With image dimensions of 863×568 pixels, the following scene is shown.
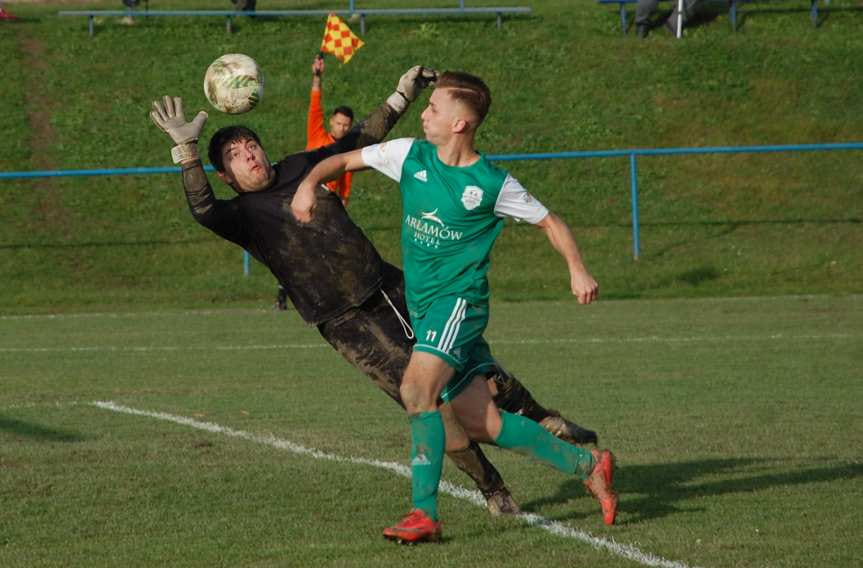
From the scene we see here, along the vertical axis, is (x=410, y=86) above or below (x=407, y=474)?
above

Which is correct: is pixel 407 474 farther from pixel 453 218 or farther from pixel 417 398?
pixel 453 218

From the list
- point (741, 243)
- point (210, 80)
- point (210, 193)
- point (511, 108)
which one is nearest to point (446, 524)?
point (210, 193)

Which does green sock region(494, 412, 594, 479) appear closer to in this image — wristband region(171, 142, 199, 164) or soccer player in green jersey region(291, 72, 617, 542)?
soccer player in green jersey region(291, 72, 617, 542)

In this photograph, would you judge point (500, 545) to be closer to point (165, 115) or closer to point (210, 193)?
point (210, 193)

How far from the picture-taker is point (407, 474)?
24.2ft

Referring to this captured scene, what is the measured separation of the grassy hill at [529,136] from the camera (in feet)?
66.1

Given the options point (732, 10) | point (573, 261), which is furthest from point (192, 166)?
point (732, 10)

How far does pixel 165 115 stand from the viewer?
6.46 meters

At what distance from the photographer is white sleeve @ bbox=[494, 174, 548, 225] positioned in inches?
231

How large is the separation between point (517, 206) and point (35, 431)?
4.24 meters

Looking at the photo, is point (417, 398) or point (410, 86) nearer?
point (417, 398)

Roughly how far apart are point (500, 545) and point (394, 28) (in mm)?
24724

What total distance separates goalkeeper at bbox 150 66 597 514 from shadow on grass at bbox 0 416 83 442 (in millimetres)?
2581

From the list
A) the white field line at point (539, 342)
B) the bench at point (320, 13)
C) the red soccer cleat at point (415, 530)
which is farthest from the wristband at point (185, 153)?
the bench at point (320, 13)
